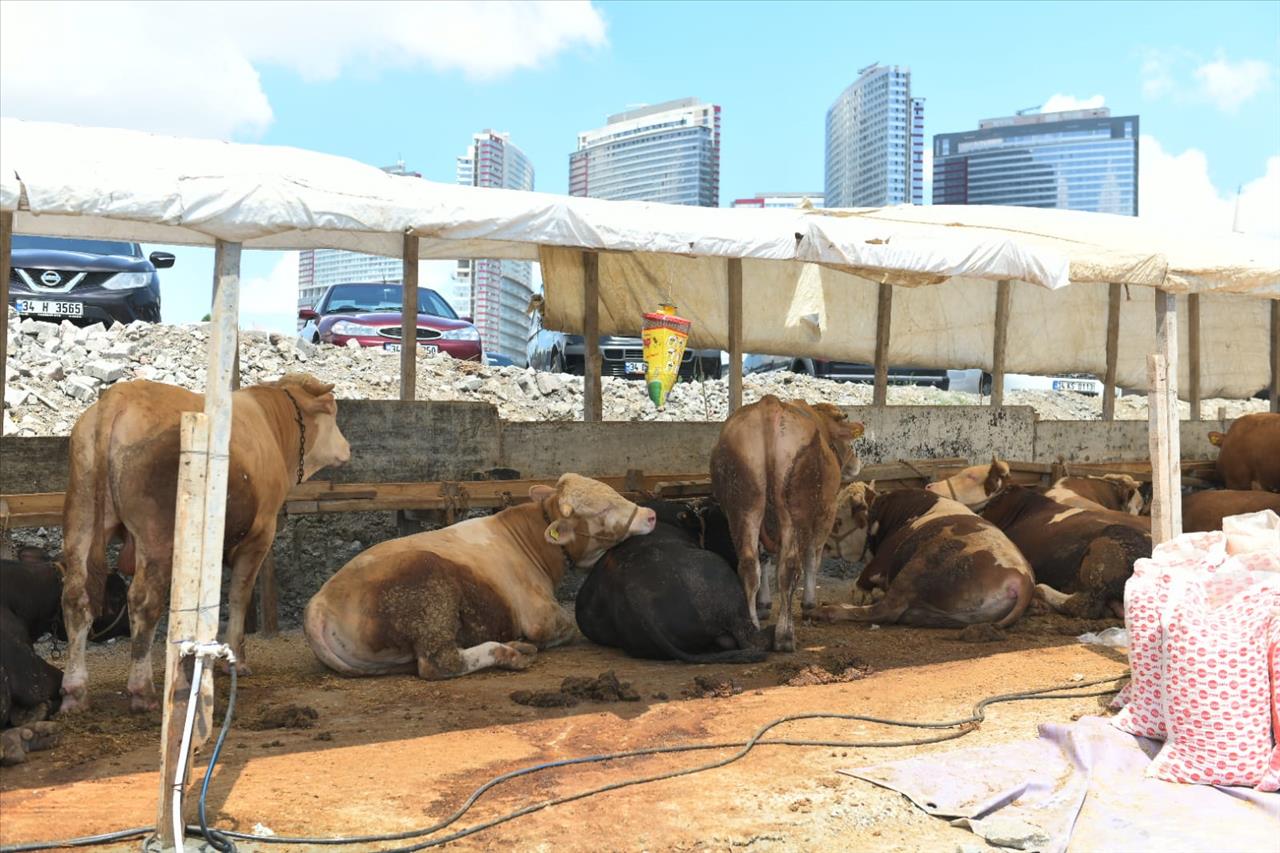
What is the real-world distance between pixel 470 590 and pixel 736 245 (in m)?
2.58

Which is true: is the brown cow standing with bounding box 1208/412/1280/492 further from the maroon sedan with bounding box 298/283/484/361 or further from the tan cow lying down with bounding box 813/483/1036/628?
the maroon sedan with bounding box 298/283/484/361

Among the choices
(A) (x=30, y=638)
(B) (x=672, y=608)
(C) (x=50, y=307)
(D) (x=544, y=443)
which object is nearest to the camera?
(A) (x=30, y=638)

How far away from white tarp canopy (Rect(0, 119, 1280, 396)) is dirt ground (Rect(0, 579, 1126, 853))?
2.29 meters

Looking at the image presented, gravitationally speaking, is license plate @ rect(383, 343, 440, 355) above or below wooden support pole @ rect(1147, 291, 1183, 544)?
above

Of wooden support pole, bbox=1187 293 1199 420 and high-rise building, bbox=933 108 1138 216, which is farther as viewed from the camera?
high-rise building, bbox=933 108 1138 216

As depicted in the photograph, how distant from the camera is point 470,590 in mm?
7367

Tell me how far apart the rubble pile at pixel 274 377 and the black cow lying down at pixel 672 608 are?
5408mm

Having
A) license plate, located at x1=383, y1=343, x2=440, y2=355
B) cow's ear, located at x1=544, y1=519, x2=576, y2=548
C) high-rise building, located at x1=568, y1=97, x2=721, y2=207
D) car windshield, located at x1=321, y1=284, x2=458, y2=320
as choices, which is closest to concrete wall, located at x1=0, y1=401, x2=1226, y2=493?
cow's ear, located at x1=544, y1=519, x2=576, y2=548

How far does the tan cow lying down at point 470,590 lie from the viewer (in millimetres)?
7035

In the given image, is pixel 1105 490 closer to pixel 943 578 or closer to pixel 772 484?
pixel 943 578

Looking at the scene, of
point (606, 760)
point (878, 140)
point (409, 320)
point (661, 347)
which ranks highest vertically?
point (878, 140)

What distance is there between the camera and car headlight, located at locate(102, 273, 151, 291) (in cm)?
1508

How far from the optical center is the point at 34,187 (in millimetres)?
4750

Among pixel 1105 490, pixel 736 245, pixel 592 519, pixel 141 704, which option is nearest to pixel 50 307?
pixel 592 519
